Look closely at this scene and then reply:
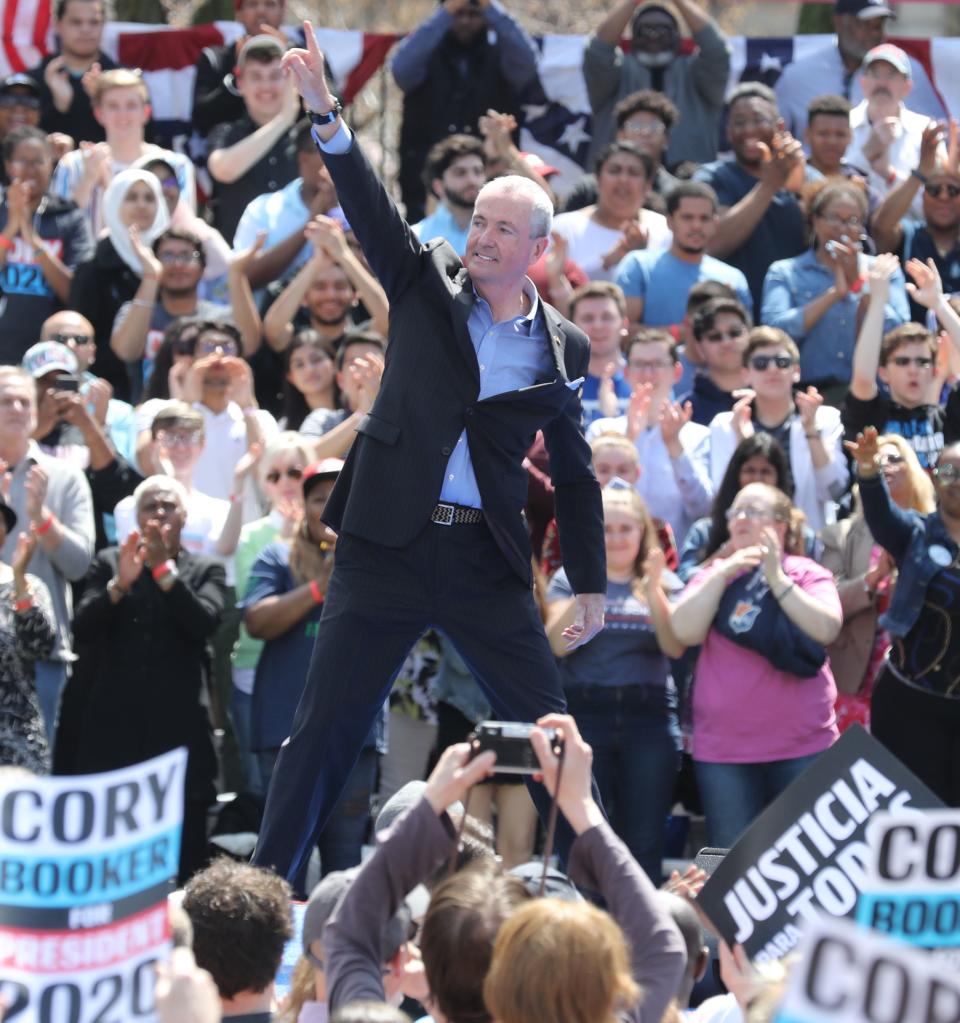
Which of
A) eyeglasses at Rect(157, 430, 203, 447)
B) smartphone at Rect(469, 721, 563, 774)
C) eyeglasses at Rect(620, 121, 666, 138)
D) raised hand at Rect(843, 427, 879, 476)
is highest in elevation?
smartphone at Rect(469, 721, 563, 774)

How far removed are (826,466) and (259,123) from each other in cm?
448

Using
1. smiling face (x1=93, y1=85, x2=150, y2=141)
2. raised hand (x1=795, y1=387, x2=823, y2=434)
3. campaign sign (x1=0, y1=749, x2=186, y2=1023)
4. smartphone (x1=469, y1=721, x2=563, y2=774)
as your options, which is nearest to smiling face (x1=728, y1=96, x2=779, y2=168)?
raised hand (x1=795, y1=387, x2=823, y2=434)

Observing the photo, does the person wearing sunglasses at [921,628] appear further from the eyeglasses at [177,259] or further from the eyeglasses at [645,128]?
the eyeglasses at [645,128]

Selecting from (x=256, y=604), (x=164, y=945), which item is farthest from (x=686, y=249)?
(x=164, y=945)

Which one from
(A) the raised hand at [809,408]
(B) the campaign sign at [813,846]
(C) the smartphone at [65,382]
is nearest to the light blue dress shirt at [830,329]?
(A) the raised hand at [809,408]

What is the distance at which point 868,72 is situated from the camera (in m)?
11.6

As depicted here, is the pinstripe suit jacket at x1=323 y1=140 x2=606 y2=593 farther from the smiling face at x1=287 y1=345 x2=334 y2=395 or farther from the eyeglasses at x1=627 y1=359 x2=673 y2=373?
the smiling face at x1=287 y1=345 x2=334 y2=395

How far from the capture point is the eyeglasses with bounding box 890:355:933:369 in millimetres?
8766

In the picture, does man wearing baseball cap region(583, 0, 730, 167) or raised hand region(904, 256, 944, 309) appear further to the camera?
man wearing baseball cap region(583, 0, 730, 167)

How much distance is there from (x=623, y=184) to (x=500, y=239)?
548 cm

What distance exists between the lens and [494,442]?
5.27 metres

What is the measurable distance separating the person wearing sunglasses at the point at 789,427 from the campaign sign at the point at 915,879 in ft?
16.4

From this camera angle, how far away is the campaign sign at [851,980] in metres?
2.90

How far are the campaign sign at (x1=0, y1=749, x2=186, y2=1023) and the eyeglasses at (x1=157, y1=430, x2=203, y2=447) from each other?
16.2 feet
